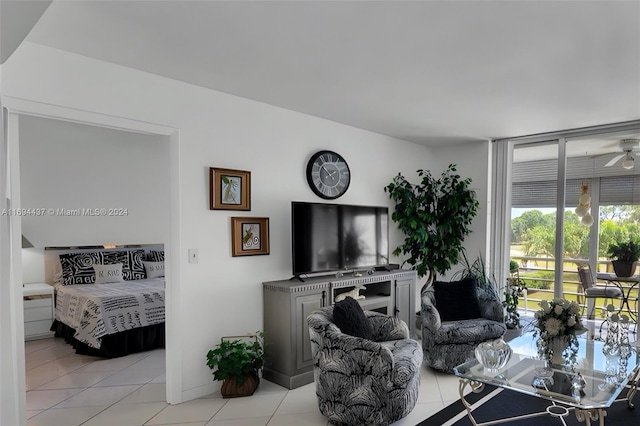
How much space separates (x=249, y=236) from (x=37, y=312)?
11.7 feet

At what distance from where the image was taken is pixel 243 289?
12.1 feet

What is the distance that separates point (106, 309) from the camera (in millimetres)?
4445

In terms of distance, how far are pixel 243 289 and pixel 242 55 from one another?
202 cm

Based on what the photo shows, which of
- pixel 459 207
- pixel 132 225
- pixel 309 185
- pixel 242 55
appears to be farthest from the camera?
pixel 132 225

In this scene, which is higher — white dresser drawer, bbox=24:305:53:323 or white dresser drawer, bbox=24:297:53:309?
white dresser drawer, bbox=24:297:53:309

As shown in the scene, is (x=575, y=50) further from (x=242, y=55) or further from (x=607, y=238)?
(x=607, y=238)

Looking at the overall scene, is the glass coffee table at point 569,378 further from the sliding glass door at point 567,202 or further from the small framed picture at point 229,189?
the small framed picture at point 229,189

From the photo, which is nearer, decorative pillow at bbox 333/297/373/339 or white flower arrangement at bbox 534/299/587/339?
white flower arrangement at bbox 534/299/587/339

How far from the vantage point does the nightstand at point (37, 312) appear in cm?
520

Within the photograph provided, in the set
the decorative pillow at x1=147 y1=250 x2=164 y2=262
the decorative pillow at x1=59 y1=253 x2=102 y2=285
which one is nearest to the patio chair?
the decorative pillow at x1=147 y1=250 x2=164 y2=262

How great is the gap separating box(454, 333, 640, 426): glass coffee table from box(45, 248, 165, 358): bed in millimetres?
3559

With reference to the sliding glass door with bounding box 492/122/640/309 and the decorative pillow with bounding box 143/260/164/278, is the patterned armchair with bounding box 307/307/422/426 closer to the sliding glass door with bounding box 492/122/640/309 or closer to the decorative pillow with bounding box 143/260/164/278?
the sliding glass door with bounding box 492/122/640/309

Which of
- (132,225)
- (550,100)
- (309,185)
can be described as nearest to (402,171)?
(309,185)

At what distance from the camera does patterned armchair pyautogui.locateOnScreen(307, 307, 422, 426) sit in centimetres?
266
